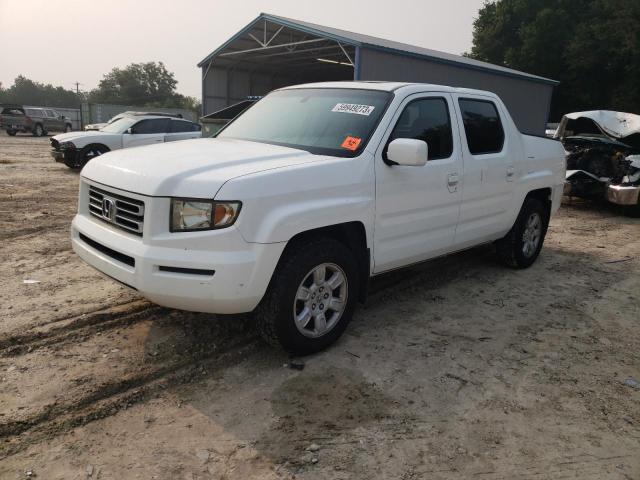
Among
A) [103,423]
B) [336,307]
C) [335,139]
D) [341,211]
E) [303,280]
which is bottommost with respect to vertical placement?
[103,423]

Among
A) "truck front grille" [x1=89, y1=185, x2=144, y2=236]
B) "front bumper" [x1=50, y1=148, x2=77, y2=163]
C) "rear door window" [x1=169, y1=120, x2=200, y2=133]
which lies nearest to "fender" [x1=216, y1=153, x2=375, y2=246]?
"truck front grille" [x1=89, y1=185, x2=144, y2=236]

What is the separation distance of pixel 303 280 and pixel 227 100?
66.8 feet

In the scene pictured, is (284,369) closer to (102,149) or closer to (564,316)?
(564,316)

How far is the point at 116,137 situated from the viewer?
13.0 meters

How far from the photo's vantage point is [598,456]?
2740mm

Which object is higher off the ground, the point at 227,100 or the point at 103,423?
the point at 227,100

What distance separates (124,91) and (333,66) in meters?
78.3

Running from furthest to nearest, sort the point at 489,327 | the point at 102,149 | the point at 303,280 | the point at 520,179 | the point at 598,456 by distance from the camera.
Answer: the point at 102,149 → the point at 520,179 → the point at 489,327 → the point at 303,280 → the point at 598,456

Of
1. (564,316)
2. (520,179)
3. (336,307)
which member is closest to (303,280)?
(336,307)

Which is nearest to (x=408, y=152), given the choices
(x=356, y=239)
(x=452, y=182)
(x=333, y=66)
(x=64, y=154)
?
(x=356, y=239)

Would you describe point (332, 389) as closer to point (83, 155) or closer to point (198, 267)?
Result: point (198, 267)

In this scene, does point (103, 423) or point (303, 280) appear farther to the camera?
point (303, 280)

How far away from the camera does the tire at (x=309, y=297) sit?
3.30 m

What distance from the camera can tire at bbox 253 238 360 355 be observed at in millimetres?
3305
